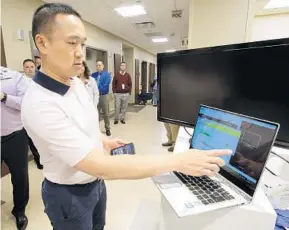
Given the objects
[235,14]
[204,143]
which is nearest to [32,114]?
[204,143]

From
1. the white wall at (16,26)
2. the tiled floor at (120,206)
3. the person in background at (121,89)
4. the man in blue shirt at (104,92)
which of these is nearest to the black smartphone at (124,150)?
the tiled floor at (120,206)

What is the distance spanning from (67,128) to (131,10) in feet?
12.9

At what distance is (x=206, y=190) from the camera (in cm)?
79

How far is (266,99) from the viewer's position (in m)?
0.86

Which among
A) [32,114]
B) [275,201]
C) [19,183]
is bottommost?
[19,183]

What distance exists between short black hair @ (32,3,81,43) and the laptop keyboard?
2.56 feet

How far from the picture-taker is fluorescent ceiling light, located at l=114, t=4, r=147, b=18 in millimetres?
3746

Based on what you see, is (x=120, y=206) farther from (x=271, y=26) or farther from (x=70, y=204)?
(x=271, y=26)

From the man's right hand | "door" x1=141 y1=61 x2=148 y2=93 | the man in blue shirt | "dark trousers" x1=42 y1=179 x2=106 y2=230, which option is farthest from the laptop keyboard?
"door" x1=141 y1=61 x2=148 y2=93

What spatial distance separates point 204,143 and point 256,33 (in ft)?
7.28

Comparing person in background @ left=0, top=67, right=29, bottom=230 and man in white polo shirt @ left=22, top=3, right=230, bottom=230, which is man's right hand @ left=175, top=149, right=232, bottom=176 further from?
person in background @ left=0, top=67, right=29, bottom=230

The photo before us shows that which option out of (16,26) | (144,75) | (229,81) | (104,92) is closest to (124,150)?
(229,81)

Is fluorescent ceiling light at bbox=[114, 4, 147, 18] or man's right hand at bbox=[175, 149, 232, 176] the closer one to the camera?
man's right hand at bbox=[175, 149, 232, 176]

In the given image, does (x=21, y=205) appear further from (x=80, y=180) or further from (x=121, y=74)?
(x=121, y=74)
